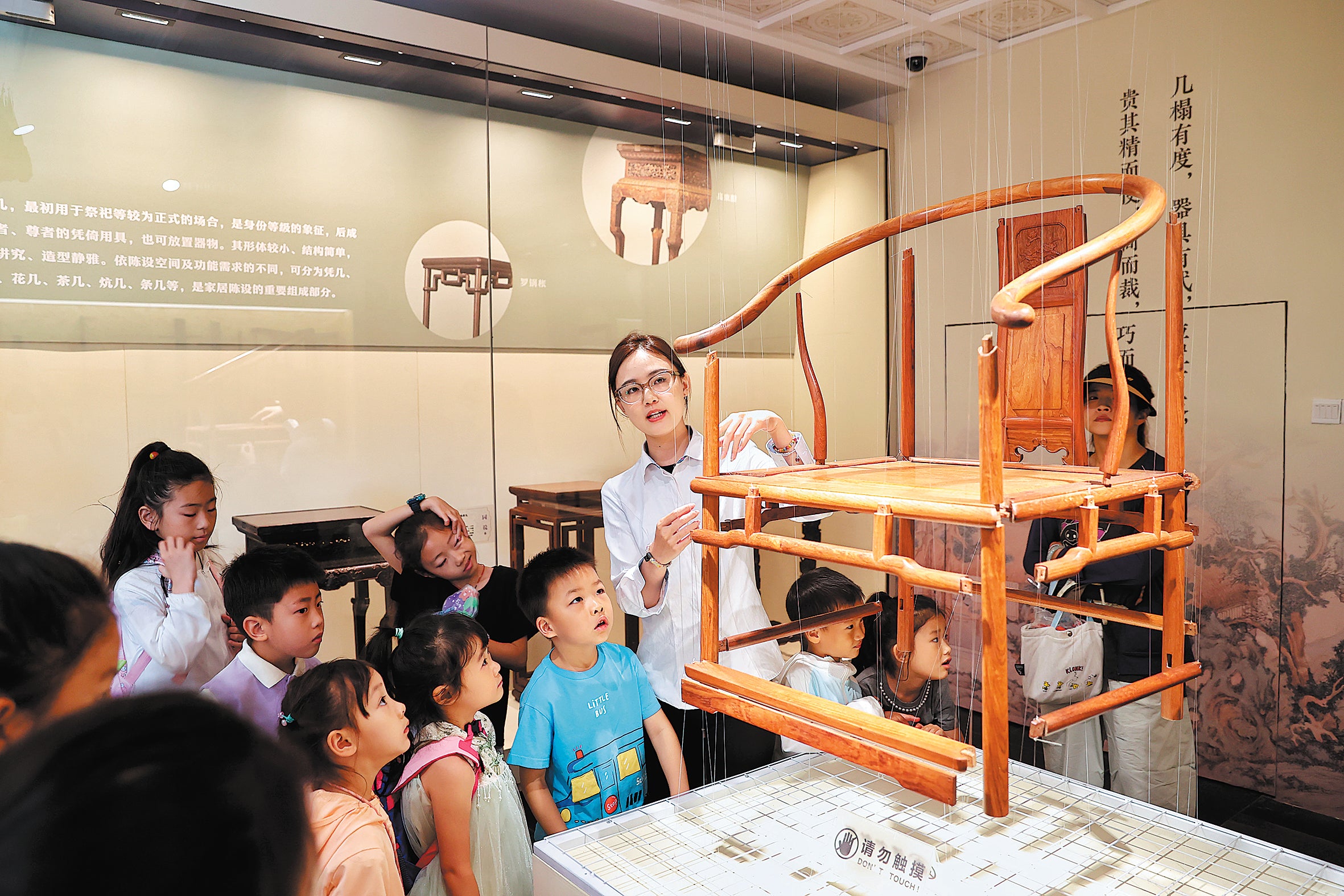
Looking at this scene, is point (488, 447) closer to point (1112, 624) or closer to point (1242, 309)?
point (1112, 624)

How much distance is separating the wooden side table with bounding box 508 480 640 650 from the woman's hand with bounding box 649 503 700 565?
404mm

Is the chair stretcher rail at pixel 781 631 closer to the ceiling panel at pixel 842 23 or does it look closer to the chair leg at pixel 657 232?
the chair leg at pixel 657 232

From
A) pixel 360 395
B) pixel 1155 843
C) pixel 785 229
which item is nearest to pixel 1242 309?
pixel 785 229

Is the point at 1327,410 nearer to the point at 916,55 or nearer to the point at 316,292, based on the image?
the point at 916,55

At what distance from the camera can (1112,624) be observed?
108 inches

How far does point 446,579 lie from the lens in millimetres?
2600

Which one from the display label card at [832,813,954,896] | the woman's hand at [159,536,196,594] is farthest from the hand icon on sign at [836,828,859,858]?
the woman's hand at [159,536,196,594]

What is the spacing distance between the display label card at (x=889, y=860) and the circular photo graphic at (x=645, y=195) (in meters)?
1.88

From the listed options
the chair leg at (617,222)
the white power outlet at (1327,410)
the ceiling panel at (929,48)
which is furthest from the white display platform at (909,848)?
the ceiling panel at (929,48)

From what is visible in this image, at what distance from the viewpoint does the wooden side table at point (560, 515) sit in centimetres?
271

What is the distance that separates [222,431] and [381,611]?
25.3 inches

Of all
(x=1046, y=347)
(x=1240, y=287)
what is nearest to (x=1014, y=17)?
(x=1240, y=287)

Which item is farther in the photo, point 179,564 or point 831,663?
point 831,663

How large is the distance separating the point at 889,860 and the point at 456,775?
97 centimetres
